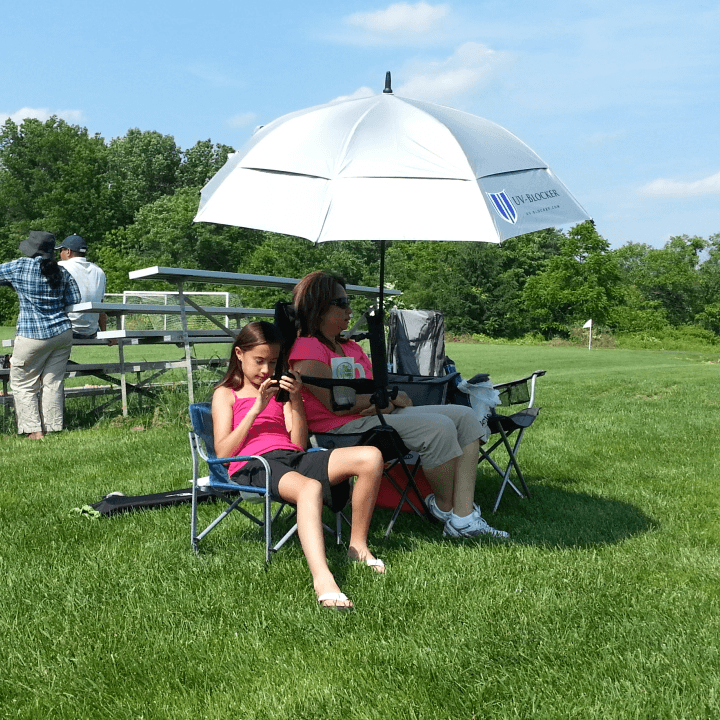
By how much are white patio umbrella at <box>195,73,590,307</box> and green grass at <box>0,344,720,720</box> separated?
148 cm

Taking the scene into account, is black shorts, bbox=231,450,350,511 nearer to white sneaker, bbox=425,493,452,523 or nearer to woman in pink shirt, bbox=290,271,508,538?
woman in pink shirt, bbox=290,271,508,538

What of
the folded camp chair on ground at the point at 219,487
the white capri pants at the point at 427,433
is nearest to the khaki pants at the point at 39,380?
the folded camp chair on ground at the point at 219,487

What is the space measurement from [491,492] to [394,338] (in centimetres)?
134

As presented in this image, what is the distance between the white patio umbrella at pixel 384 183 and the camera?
3650 mm

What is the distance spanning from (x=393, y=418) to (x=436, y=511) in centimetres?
62

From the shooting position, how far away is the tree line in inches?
2093

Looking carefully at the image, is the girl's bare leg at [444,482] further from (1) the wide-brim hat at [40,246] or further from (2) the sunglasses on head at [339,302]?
(1) the wide-brim hat at [40,246]

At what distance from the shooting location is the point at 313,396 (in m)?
4.50

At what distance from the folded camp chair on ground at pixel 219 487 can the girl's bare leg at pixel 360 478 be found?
24 centimetres

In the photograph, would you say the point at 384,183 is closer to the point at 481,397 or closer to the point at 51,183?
the point at 481,397

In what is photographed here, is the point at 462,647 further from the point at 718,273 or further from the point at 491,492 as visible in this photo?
the point at 718,273

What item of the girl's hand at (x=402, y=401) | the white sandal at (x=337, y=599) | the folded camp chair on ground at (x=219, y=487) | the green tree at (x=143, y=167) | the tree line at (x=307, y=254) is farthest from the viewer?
the green tree at (x=143, y=167)

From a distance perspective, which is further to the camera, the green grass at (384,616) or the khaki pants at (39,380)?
the khaki pants at (39,380)

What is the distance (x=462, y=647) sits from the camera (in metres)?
3.04
